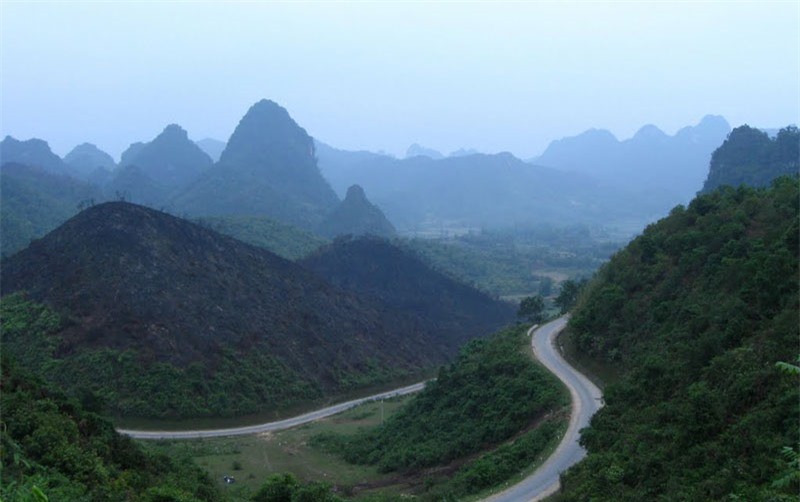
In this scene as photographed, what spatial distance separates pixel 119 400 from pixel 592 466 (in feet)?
92.4

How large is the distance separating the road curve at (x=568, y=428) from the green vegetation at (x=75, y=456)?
8337 mm

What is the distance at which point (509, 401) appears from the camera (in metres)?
25.5

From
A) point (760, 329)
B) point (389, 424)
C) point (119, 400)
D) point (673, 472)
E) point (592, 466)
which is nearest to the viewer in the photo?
point (673, 472)

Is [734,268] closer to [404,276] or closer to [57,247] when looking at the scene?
[57,247]

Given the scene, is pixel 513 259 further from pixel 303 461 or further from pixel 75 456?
pixel 75 456

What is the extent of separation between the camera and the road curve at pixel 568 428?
687 inches

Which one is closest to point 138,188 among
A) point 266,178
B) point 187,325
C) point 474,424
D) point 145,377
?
point 266,178

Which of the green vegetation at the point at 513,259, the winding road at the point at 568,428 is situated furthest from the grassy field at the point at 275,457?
the green vegetation at the point at 513,259

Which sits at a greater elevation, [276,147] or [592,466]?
[276,147]

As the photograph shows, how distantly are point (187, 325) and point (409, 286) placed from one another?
38.0 m

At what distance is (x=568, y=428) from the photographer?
69.9ft

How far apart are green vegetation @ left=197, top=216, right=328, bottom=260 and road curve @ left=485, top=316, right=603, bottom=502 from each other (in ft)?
193

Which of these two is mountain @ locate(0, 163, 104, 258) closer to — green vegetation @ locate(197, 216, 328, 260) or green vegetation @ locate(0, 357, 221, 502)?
green vegetation @ locate(197, 216, 328, 260)

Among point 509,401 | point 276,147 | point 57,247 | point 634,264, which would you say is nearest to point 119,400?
point 57,247
